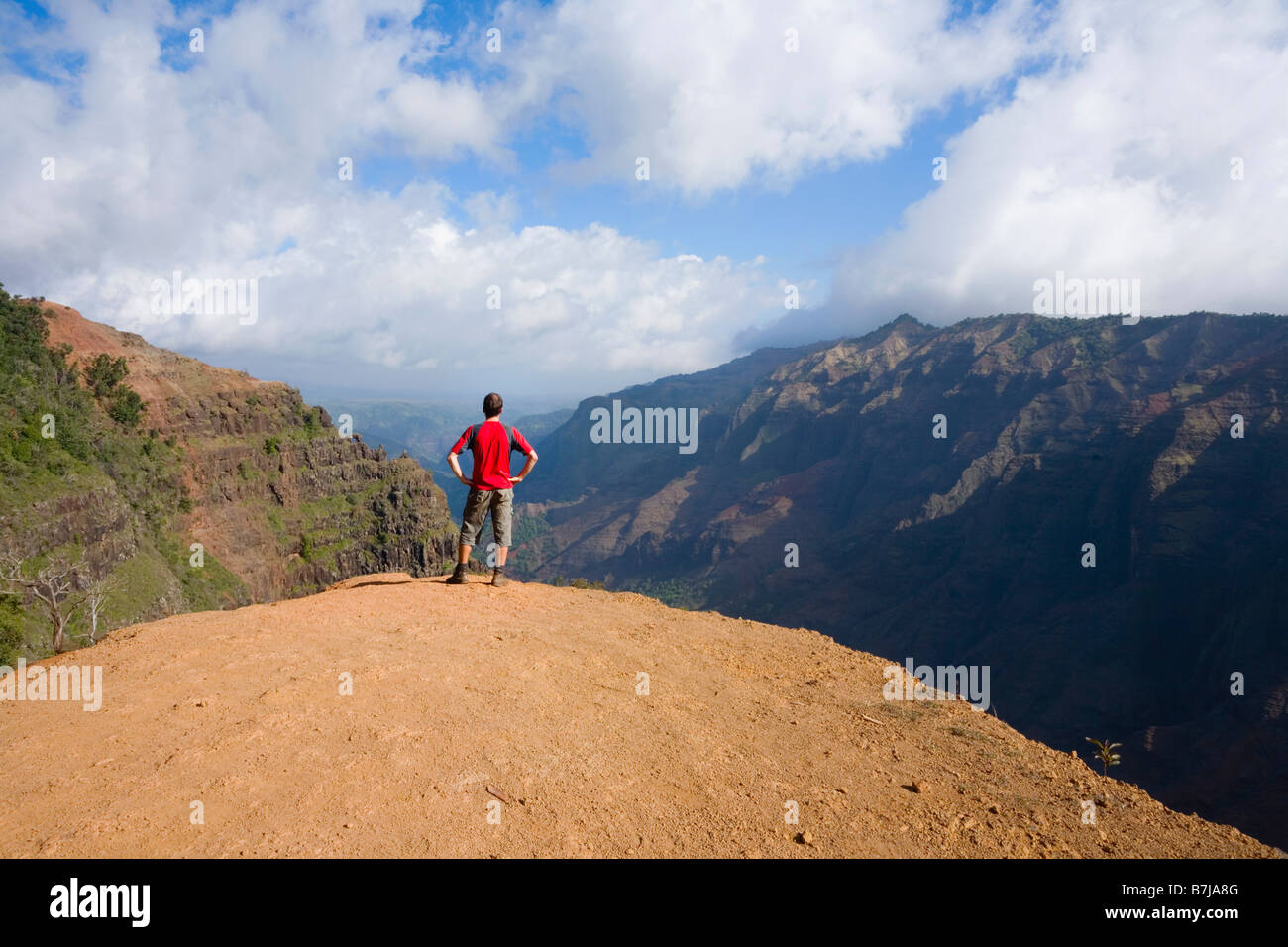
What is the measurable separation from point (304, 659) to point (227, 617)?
2.97 m

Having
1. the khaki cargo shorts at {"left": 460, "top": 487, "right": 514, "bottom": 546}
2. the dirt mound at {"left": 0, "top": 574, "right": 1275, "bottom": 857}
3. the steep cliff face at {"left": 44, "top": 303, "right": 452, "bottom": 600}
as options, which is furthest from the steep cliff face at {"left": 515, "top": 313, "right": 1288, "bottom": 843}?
the steep cliff face at {"left": 44, "top": 303, "right": 452, "bottom": 600}

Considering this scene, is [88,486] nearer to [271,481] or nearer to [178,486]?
[178,486]

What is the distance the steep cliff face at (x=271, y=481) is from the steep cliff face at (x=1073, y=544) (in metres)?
70.6

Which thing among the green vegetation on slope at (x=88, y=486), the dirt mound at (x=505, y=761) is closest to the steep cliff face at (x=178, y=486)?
the green vegetation on slope at (x=88, y=486)

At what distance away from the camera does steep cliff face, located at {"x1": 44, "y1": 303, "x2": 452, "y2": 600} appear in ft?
199

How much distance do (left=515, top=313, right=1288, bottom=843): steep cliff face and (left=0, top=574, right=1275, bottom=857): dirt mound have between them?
59.2 meters

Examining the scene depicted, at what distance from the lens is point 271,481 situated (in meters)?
66.6

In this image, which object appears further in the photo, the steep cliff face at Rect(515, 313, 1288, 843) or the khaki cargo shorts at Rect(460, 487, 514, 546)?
the steep cliff face at Rect(515, 313, 1288, 843)

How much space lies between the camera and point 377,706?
22.5 ft

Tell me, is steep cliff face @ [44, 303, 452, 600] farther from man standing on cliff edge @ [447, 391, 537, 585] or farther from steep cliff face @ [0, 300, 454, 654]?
man standing on cliff edge @ [447, 391, 537, 585]

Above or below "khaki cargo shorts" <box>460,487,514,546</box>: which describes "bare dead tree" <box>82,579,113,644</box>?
below

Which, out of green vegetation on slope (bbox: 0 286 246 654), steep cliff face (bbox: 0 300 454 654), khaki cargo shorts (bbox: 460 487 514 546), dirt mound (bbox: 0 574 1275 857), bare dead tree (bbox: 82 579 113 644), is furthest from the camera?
steep cliff face (bbox: 0 300 454 654)

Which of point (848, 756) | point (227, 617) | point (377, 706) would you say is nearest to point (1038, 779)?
point (848, 756)

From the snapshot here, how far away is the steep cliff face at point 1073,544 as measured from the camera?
68250 millimetres
